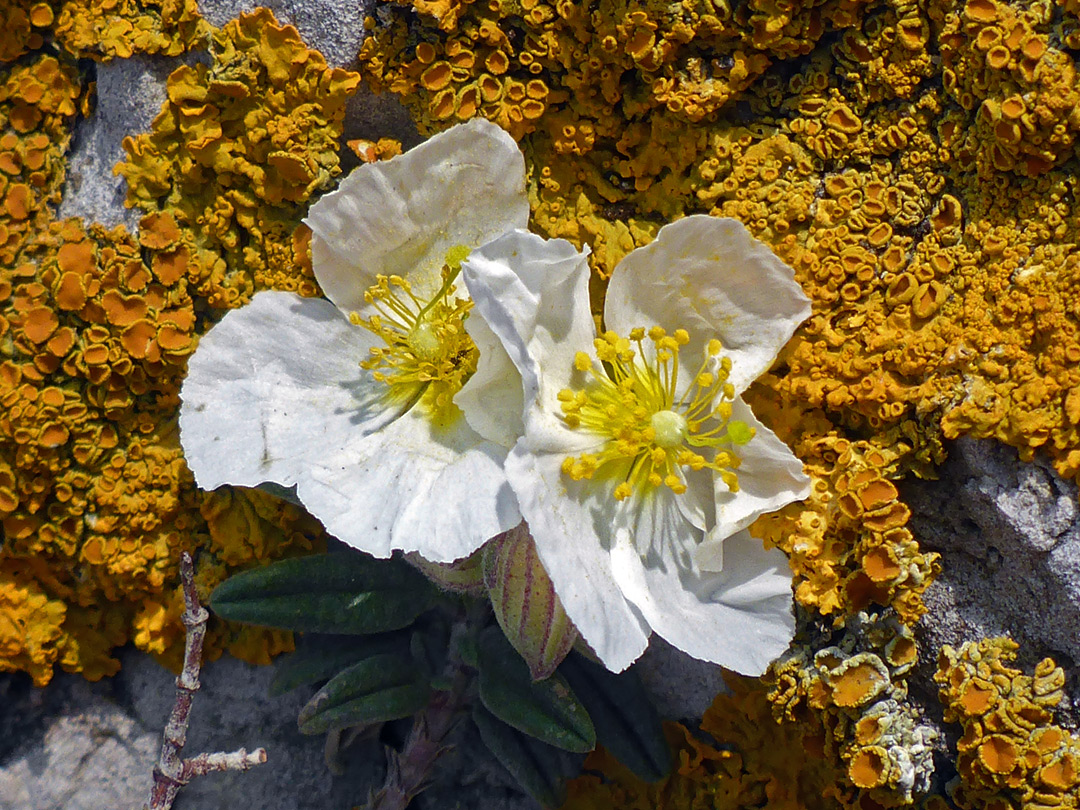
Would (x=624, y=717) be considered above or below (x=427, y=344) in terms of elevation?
below

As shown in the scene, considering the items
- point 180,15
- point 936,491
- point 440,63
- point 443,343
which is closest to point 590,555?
point 443,343

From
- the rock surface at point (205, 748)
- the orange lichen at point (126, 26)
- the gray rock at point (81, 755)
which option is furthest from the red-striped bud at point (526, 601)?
the orange lichen at point (126, 26)

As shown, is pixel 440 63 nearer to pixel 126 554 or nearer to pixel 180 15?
pixel 180 15

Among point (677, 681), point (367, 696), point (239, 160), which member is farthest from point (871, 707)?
point (239, 160)

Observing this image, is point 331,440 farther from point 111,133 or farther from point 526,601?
point 111,133

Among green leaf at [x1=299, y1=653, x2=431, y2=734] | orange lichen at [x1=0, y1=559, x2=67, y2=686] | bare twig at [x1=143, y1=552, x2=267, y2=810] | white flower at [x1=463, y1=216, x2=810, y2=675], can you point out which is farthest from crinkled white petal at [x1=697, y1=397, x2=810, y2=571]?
orange lichen at [x1=0, y1=559, x2=67, y2=686]

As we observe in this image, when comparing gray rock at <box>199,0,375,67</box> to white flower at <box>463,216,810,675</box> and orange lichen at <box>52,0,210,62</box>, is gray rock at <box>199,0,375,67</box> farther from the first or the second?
white flower at <box>463,216,810,675</box>
